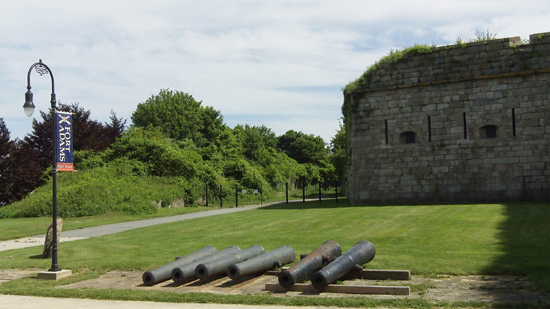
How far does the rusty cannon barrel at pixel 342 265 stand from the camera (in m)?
8.42

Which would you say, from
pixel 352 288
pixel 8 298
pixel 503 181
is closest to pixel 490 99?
pixel 503 181

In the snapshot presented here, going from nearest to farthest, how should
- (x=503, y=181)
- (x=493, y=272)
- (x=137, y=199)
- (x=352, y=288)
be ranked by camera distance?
1. (x=352, y=288)
2. (x=493, y=272)
3. (x=503, y=181)
4. (x=137, y=199)

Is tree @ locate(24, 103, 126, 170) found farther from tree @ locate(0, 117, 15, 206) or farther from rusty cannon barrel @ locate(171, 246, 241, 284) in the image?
rusty cannon barrel @ locate(171, 246, 241, 284)

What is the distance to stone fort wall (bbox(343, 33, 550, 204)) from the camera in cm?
1955

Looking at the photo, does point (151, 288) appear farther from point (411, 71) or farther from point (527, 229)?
point (411, 71)

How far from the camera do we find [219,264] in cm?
980

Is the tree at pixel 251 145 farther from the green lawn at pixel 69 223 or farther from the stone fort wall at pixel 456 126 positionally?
the stone fort wall at pixel 456 126

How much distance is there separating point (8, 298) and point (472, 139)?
16.5 meters

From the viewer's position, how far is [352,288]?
843 centimetres

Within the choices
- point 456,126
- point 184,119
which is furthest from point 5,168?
point 456,126

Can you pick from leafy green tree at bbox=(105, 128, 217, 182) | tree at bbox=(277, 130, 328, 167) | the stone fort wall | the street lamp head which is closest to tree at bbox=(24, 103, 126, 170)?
leafy green tree at bbox=(105, 128, 217, 182)

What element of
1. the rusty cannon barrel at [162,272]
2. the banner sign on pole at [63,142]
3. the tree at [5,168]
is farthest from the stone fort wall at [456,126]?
the tree at [5,168]

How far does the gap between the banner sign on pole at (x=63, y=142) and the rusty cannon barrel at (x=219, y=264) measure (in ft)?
14.2

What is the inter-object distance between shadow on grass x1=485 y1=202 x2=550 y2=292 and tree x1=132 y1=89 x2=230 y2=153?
39984 mm
